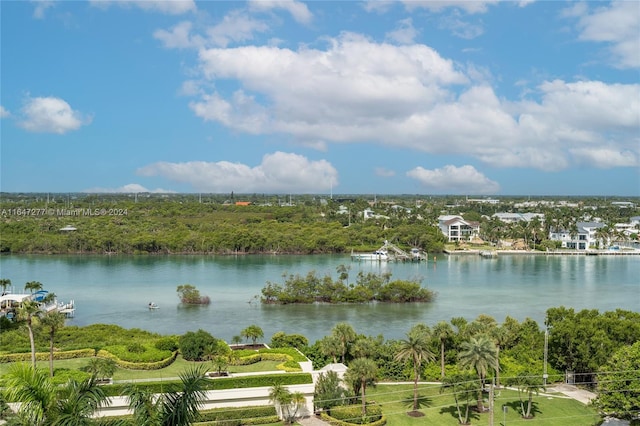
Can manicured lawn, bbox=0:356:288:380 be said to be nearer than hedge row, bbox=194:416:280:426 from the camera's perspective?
No

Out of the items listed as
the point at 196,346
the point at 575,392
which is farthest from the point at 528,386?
the point at 196,346

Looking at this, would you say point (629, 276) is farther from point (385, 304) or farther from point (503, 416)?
point (503, 416)

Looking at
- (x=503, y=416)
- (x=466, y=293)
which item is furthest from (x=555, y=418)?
(x=466, y=293)

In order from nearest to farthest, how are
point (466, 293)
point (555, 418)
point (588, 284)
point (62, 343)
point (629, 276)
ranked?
point (555, 418)
point (62, 343)
point (466, 293)
point (588, 284)
point (629, 276)

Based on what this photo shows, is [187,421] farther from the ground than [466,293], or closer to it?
farther from the ground

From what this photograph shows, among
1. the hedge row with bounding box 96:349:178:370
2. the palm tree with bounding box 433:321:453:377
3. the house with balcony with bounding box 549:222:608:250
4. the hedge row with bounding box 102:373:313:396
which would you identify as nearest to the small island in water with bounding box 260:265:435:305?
the palm tree with bounding box 433:321:453:377

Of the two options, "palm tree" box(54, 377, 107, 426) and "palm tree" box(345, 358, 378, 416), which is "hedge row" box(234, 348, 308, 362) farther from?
"palm tree" box(54, 377, 107, 426)
